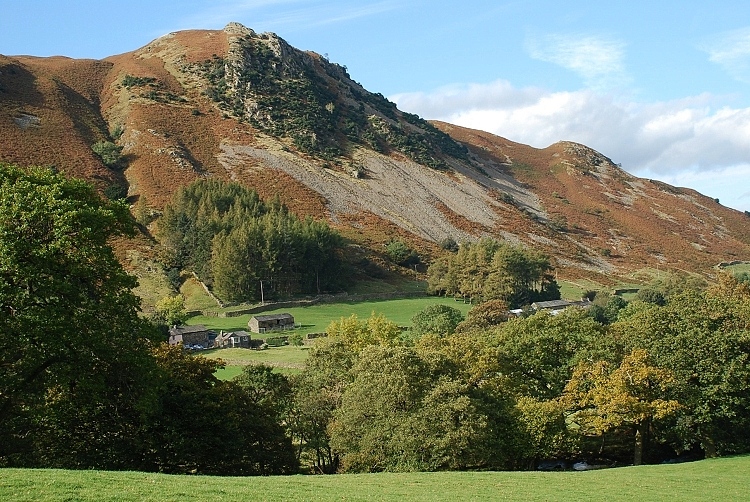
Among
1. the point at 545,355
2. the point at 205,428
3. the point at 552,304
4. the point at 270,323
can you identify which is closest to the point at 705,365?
the point at 545,355

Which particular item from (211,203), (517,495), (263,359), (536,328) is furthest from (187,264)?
(517,495)

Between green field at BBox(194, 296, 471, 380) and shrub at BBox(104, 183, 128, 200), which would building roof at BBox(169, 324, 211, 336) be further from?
shrub at BBox(104, 183, 128, 200)

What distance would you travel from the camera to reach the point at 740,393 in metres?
35.9

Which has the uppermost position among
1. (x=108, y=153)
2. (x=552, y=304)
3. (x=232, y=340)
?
(x=108, y=153)

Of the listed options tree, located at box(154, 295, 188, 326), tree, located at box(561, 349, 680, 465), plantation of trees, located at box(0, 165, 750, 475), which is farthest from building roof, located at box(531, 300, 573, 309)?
tree, located at box(561, 349, 680, 465)

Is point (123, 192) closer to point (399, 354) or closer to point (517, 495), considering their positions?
point (399, 354)

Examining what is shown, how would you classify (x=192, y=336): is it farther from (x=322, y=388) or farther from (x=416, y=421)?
(x=416, y=421)

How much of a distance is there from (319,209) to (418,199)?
31.9 m

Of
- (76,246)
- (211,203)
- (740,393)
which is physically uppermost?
(211,203)

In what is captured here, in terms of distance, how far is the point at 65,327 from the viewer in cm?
2281

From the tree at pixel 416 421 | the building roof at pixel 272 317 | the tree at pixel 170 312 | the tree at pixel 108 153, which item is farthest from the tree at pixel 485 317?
the tree at pixel 108 153

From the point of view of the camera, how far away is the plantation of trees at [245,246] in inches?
3708

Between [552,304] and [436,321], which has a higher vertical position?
[436,321]

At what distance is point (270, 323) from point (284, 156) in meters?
82.1
